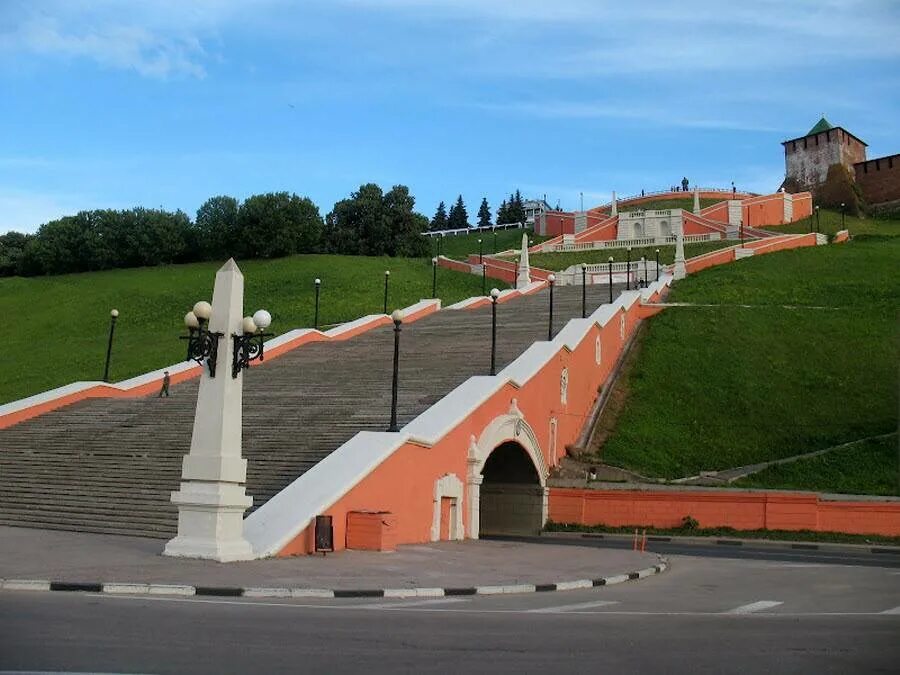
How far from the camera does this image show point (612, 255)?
199 ft

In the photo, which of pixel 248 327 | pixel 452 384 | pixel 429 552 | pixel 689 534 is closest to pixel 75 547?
pixel 248 327

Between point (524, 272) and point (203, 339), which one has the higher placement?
point (524, 272)

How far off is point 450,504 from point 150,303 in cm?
3508

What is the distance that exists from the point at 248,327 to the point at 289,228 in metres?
48.8

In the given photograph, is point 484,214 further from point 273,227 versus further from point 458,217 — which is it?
point 273,227

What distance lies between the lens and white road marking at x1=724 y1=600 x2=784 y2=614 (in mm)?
10156

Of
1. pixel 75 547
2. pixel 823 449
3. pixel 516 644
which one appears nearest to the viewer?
pixel 516 644

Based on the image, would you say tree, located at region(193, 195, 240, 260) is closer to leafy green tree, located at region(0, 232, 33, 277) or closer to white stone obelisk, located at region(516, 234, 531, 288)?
leafy green tree, located at region(0, 232, 33, 277)

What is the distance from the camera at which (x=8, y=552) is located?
1237 centimetres

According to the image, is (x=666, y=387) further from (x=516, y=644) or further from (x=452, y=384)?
(x=516, y=644)

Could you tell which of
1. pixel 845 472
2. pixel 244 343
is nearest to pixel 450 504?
pixel 244 343

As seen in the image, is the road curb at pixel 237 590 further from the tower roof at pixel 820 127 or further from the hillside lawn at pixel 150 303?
the tower roof at pixel 820 127

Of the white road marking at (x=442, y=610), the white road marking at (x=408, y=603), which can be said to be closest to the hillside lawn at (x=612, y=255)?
the white road marking at (x=408, y=603)

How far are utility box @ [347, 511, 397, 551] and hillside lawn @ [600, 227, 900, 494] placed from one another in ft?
39.0
